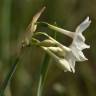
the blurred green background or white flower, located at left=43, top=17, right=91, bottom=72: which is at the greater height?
white flower, located at left=43, top=17, right=91, bottom=72

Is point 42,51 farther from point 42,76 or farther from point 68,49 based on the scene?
point 68,49

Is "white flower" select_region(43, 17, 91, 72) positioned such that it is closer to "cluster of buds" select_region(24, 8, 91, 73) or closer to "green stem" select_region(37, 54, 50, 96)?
"cluster of buds" select_region(24, 8, 91, 73)

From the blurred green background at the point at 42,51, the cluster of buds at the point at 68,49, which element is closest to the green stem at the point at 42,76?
the cluster of buds at the point at 68,49

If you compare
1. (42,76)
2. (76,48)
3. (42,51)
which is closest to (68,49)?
(76,48)

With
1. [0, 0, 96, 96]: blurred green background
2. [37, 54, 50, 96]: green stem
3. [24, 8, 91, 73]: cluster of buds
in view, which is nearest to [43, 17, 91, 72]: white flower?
[24, 8, 91, 73]: cluster of buds

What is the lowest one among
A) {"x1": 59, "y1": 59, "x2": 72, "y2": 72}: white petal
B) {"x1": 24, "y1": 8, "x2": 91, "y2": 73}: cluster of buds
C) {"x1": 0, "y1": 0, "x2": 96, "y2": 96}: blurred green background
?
{"x1": 0, "y1": 0, "x2": 96, "y2": 96}: blurred green background

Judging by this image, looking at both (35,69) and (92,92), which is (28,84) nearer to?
(35,69)

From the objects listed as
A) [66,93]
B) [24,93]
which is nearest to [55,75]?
[66,93]

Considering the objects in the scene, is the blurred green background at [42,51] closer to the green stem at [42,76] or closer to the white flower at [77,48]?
the green stem at [42,76]
